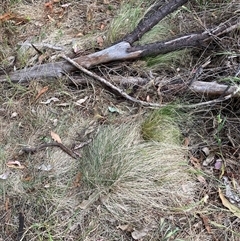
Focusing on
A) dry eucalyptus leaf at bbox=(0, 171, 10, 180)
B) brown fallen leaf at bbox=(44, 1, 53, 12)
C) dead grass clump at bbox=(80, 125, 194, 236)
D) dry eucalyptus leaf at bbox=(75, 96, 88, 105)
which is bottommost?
dead grass clump at bbox=(80, 125, 194, 236)

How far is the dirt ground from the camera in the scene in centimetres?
229

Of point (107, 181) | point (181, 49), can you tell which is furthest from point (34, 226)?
point (181, 49)

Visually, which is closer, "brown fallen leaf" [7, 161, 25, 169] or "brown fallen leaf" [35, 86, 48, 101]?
"brown fallen leaf" [7, 161, 25, 169]

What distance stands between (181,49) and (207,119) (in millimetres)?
587

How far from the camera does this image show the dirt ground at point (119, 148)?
2295mm

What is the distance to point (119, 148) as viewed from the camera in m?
2.49

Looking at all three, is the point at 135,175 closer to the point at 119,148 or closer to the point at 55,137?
the point at 119,148

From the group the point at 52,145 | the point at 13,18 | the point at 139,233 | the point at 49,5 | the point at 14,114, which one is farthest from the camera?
the point at 49,5

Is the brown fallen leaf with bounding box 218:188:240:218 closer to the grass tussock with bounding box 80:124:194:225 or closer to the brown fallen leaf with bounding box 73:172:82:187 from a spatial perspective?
the grass tussock with bounding box 80:124:194:225

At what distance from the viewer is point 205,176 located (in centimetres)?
245

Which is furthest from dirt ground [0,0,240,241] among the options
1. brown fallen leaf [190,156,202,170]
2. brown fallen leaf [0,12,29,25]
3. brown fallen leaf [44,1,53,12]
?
brown fallen leaf [44,1,53,12]

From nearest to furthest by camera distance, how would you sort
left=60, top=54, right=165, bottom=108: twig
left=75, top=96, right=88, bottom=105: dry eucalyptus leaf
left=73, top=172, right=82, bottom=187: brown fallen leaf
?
left=73, top=172, right=82, bottom=187: brown fallen leaf, left=60, top=54, right=165, bottom=108: twig, left=75, top=96, right=88, bottom=105: dry eucalyptus leaf

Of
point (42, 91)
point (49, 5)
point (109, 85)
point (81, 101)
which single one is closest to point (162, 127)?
point (109, 85)

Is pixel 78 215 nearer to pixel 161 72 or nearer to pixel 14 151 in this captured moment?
pixel 14 151
